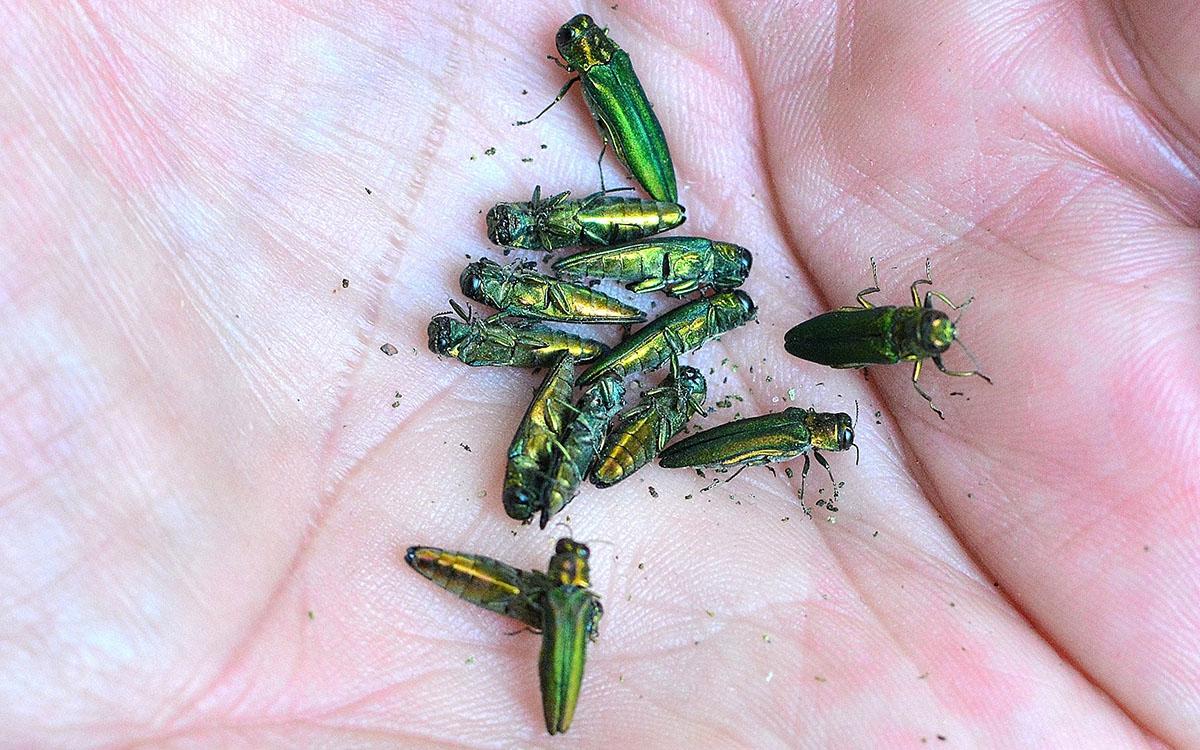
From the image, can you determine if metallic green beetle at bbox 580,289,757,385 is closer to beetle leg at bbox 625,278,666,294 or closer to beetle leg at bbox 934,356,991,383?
beetle leg at bbox 625,278,666,294

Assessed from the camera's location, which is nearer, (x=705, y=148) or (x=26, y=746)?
(x=26, y=746)

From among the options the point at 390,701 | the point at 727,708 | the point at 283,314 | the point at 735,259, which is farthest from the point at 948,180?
the point at 390,701

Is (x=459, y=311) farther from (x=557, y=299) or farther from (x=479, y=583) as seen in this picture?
(x=479, y=583)

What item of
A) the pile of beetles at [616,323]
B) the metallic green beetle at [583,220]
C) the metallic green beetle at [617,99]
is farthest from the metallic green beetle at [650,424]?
the metallic green beetle at [617,99]

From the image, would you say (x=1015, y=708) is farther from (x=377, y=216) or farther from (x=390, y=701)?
(x=377, y=216)

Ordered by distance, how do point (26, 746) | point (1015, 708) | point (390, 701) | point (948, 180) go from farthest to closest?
point (948, 180) < point (1015, 708) < point (390, 701) < point (26, 746)

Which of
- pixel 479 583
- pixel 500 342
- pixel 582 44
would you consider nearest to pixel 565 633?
pixel 479 583
